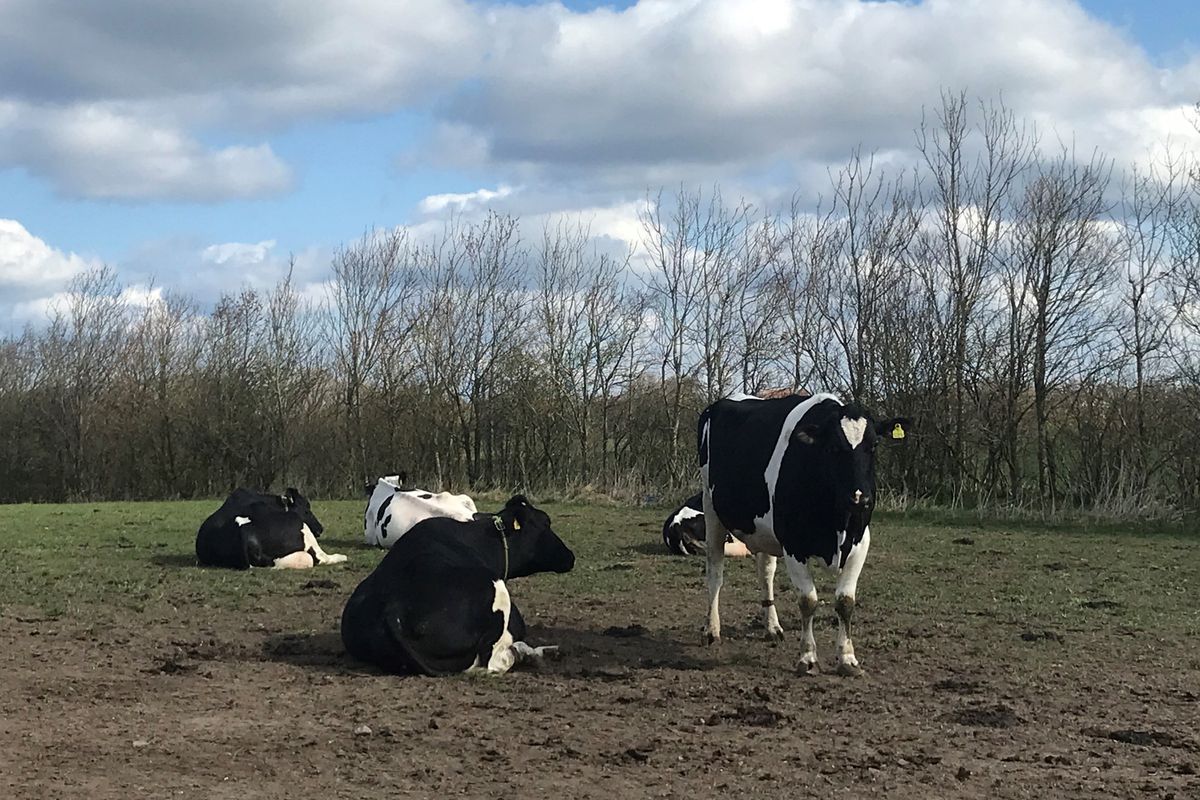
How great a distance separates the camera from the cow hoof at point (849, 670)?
7867mm

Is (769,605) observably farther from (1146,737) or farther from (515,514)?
(1146,737)

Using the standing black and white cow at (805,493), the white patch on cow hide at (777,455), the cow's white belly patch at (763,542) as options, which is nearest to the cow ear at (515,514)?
the standing black and white cow at (805,493)

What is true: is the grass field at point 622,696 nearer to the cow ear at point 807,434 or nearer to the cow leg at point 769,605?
the cow leg at point 769,605

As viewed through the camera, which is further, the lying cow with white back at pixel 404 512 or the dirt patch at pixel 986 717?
the lying cow with white back at pixel 404 512

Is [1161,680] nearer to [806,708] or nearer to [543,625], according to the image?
[806,708]

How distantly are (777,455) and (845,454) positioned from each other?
0.63 metres

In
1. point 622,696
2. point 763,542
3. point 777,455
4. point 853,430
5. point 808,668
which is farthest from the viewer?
point 763,542

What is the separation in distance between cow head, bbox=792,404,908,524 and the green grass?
2386 mm

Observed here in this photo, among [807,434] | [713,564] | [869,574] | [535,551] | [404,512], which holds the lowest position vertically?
[869,574]

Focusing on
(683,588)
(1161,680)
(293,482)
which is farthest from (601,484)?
(1161,680)

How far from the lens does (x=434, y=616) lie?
784cm

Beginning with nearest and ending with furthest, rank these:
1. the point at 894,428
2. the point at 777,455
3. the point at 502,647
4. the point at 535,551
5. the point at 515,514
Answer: the point at 502,647 < the point at 777,455 < the point at 894,428 < the point at 515,514 < the point at 535,551

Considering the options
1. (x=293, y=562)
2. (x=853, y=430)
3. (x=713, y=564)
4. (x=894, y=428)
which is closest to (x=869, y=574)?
(x=713, y=564)

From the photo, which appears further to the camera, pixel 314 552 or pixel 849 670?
pixel 314 552
